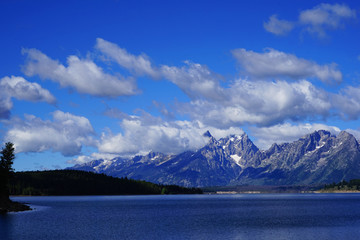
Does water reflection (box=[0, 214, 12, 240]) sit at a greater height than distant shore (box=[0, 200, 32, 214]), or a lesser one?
lesser

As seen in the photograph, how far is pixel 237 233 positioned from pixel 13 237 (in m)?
49.5

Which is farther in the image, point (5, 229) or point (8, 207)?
point (8, 207)

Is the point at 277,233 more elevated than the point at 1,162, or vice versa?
the point at 1,162

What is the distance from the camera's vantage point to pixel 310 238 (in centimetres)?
8525

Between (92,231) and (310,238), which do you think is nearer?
(310,238)

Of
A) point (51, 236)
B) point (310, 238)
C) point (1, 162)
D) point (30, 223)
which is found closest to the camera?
point (310, 238)

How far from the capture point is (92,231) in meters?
102

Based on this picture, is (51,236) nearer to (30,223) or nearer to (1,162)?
(30,223)

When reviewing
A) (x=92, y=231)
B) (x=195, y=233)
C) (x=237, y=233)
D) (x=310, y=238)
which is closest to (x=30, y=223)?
(x=92, y=231)

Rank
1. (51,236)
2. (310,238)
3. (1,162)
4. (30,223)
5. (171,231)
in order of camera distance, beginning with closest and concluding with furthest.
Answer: (310,238) < (51,236) < (171,231) < (30,223) < (1,162)

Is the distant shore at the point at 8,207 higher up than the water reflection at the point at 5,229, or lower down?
higher up

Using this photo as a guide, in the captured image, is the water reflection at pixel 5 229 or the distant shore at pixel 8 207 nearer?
the water reflection at pixel 5 229

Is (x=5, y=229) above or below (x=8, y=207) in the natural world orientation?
below

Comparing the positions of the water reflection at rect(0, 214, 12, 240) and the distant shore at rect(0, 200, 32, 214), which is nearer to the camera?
the water reflection at rect(0, 214, 12, 240)
